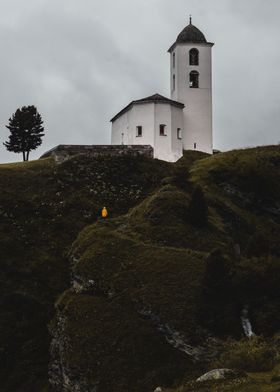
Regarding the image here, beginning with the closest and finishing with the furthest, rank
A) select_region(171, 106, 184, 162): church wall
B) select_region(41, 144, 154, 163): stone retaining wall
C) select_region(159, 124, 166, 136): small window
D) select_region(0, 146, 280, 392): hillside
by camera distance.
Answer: select_region(0, 146, 280, 392): hillside, select_region(41, 144, 154, 163): stone retaining wall, select_region(159, 124, 166, 136): small window, select_region(171, 106, 184, 162): church wall

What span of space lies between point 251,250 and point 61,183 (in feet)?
70.2

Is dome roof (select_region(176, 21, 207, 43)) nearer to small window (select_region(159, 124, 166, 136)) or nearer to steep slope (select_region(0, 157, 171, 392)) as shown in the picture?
small window (select_region(159, 124, 166, 136))

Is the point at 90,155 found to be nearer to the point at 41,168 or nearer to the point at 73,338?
the point at 41,168

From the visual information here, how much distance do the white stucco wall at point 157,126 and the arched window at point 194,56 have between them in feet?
22.4

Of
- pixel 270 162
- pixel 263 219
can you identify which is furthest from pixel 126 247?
pixel 270 162

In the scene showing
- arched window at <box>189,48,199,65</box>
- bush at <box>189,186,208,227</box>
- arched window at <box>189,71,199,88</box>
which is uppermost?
arched window at <box>189,48,199,65</box>

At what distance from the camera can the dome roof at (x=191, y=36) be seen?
75.0m

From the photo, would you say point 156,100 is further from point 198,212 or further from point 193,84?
point 198,212

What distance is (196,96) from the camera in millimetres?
73625

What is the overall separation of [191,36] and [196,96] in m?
6.62

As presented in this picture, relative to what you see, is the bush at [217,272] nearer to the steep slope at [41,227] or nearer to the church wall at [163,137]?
the steep slope at [41,227]

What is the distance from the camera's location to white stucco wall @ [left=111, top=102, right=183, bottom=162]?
6881cm

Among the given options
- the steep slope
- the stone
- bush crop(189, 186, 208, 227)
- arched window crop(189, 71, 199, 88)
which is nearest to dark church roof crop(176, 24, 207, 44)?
arched window crop(189, 71, 199, 88)

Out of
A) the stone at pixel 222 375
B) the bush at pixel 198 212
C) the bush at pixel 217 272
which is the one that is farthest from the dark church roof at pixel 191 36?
the stone at pixel 222 375
